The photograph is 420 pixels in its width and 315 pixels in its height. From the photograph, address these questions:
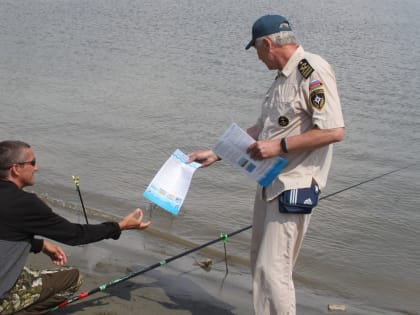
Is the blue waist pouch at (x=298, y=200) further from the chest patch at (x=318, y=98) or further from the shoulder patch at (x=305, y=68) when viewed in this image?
the shoulder patch at (x=305, y=68)

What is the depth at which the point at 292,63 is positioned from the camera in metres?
3.45

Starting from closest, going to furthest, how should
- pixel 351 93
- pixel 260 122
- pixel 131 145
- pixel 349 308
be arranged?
1. pixel 260 122
2. pixel 349 308
3. pixel 131 145
4. pixel 351 93

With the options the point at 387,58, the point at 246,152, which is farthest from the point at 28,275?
the point at 387,58

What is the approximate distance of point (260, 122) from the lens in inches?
150

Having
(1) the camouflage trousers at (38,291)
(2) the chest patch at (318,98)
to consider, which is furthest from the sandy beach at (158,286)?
(2) the chest patch at (318,98)

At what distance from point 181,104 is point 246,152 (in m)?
7.70

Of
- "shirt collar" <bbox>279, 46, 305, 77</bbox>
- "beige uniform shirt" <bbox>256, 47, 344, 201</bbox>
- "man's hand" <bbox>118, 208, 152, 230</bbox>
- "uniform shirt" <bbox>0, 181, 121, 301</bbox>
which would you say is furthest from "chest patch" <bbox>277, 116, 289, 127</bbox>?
"uniform shirt" <bbox>0, 181, 121, 301</bbox>

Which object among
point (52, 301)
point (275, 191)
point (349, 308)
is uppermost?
point (275, 191)

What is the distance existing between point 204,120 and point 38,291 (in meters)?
6.88

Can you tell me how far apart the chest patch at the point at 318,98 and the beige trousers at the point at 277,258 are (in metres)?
0.58

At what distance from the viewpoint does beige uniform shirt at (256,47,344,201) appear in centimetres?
335

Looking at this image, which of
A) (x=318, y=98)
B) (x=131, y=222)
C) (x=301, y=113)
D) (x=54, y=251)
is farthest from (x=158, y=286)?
(x=318, y=98)

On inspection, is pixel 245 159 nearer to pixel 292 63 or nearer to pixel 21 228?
pixel 292 63

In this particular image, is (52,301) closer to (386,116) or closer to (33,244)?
(33,244)
